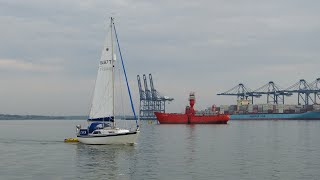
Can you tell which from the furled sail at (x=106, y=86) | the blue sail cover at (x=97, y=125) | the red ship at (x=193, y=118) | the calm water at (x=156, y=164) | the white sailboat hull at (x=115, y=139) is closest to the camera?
the calm water at (x=156, y=164)

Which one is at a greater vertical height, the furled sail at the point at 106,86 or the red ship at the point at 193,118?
the furled sail at the point at 106,86

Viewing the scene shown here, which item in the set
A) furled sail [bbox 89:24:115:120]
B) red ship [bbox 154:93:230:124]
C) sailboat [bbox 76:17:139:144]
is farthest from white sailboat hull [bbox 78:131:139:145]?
red ship [bbox 154:93:230:124]

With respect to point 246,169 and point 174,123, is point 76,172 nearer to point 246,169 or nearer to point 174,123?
point 246,169

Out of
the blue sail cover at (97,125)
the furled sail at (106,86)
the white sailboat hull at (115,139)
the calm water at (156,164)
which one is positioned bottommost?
the calm water at (156,164)

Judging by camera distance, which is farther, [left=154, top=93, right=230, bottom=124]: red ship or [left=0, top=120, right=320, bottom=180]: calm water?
[left=154, top=93, right=230, bottom=124]: red ship

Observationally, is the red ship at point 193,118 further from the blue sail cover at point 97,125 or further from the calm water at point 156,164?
the calm water at point 156,164

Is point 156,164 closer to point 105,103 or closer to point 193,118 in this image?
point 105,103

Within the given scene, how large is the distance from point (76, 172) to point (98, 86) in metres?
18.3

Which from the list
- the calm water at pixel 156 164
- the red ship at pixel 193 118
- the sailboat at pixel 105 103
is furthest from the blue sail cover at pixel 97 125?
the red ship at pixel 193 118

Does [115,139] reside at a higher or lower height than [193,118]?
lower

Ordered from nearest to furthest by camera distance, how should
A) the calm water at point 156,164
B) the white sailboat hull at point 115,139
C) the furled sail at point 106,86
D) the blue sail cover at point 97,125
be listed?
the calm water at point 156,164
the white sailboat hull at point 115,139
the furled sail at point 106,86
the blue sail cover at point 97,125

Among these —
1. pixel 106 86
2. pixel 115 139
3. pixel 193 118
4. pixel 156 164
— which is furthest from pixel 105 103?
pixel 193 118

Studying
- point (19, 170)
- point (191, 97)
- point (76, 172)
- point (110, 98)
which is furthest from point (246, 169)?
point (191, 97)

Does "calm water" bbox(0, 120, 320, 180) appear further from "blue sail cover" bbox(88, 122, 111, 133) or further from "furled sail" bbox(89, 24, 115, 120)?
"furled sail" bbox(89, 24, 115, 120)
